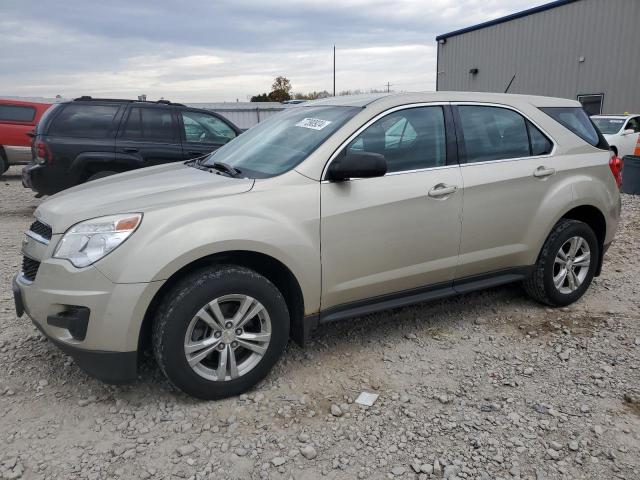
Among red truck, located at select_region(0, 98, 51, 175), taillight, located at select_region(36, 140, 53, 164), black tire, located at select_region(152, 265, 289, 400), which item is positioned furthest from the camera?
red truck, located at select_region(0, 98, 51, 175)

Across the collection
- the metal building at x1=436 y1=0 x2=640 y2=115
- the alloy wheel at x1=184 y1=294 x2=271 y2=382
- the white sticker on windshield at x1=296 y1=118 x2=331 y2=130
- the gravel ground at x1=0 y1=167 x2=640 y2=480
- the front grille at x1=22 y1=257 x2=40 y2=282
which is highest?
the metal building at x1=436 y1=0 x2=640 y2=115

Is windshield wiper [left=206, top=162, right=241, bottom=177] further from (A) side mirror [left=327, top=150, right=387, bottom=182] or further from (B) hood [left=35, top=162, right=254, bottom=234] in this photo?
(A) side mirror [left=327, top=150, right=387, bottom=182]

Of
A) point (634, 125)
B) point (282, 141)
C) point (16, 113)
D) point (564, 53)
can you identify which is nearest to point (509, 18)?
point (564, 53)

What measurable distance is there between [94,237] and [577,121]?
12.3 ft

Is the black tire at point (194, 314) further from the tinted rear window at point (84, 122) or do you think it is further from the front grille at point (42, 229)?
the tinted rear window at point (84, 122)

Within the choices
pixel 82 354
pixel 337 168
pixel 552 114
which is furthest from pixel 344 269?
pixel 552 114

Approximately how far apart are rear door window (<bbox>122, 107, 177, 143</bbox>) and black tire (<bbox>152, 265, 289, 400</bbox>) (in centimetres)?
524

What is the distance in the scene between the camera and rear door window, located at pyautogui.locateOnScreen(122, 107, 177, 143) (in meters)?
7.41

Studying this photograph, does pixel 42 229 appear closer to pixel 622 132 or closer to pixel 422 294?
pixel 422 294

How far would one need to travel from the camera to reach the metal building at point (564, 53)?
55.4ft

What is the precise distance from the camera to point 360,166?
3014 mm

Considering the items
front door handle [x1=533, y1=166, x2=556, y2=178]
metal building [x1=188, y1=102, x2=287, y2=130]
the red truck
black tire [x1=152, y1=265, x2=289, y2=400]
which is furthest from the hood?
metal building [x1=188, y1=102, x2=287, y2=130]

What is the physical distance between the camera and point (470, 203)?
358 centimetres

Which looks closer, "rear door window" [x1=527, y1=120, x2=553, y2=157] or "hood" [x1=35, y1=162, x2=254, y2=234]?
"hood" [x1=35, y1=162, x2=254, y2=234]
